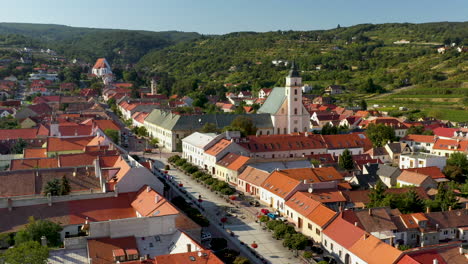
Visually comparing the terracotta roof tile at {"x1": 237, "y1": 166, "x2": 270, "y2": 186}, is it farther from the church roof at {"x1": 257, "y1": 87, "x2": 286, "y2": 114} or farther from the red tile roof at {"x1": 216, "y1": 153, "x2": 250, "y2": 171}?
the church roof at {"x1": 257, "y1": 87, "x2": 286, "y2": 114}

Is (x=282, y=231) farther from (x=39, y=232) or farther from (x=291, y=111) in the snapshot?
(x=291, y=111)

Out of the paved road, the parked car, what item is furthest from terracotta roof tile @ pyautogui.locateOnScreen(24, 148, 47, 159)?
the parked car

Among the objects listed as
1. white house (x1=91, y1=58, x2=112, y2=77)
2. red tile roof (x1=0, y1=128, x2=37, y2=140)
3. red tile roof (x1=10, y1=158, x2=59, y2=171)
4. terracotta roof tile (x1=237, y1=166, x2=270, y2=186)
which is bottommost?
terracotta roof tile (x1=237, y1=166, x2=270, y2=186)

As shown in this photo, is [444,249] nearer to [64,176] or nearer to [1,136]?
[64,176]

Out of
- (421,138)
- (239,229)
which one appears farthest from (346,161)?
(421,138)

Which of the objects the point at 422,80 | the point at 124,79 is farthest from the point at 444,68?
the point at 124,79

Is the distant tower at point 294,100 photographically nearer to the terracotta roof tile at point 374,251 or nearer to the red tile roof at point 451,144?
the red tile roof at point 451,144

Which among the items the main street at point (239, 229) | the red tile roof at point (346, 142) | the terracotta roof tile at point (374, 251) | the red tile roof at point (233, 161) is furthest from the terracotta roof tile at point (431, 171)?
the terracotta roof tile at point (374, 251)
